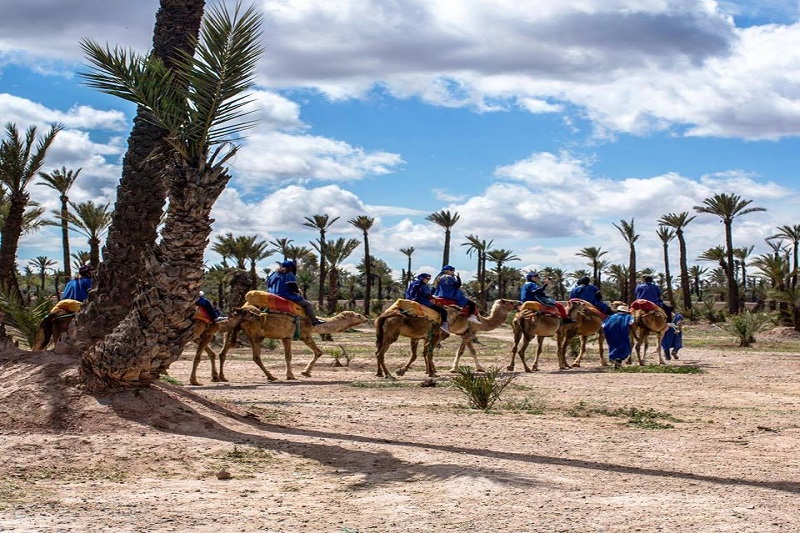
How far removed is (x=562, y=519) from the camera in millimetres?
6387

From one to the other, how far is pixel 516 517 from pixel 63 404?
554 cm

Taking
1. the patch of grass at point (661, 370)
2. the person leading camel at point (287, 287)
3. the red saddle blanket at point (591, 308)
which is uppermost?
the person leading camel at point (287, 287)

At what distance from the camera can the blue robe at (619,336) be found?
66.1ft

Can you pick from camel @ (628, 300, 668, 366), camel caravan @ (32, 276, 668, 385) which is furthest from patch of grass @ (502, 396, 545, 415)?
camel @ (628, 300, 668, 366)

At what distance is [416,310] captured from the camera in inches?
711

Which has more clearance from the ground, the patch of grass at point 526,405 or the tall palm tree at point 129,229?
the tall palm tree at point 129,229

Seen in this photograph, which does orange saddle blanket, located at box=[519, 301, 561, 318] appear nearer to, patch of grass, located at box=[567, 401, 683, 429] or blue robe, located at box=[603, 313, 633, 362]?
blue robe, located at box=[603, 313, 633, 362]

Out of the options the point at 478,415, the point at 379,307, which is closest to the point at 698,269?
the point at 379,307

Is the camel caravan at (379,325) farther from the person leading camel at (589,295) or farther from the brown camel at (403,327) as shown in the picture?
the person leading camel at (589,295)

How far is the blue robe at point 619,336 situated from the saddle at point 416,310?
445cm

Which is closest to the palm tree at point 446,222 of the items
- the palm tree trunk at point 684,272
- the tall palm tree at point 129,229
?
the palm tree trunk at point 684,272

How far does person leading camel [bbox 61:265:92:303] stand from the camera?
15891 millimetres

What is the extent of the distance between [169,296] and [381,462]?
2.91m

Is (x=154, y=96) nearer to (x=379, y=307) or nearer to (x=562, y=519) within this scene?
(x=562, y=519)
